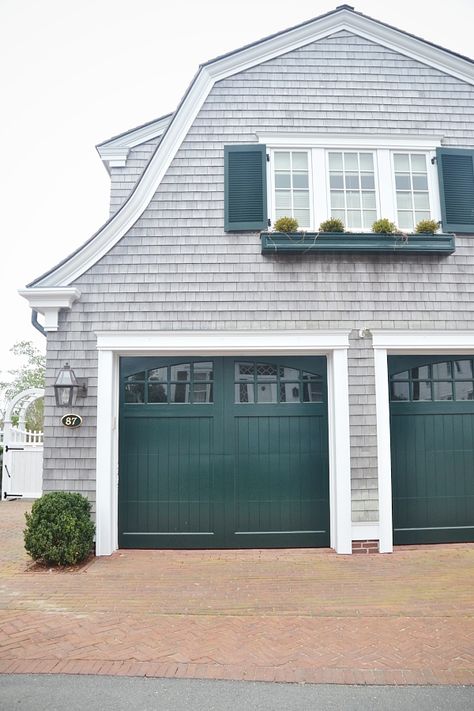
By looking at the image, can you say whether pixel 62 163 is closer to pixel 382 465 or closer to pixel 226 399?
pixel 226 399

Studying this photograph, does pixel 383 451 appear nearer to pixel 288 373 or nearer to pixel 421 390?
pixel 421 390

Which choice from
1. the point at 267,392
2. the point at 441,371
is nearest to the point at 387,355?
the point at 441,371

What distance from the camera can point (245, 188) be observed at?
7.81 meters

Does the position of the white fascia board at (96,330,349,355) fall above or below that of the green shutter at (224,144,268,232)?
below

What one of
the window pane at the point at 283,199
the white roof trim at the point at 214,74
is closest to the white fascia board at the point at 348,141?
the window pane at the point at 283,199

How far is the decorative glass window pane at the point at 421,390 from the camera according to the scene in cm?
789

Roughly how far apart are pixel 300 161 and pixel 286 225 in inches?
45.5

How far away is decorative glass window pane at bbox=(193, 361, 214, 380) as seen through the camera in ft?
25.5

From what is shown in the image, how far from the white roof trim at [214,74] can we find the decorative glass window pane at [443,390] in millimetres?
4576

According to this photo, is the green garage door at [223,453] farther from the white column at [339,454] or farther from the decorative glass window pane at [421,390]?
the decorative glass window pane at [421,390]

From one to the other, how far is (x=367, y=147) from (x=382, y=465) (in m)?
4.55

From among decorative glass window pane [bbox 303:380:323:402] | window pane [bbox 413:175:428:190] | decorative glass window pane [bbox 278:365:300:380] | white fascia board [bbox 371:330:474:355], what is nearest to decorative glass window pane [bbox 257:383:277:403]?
decorative glass window pane [bbox 278:365:300:380]

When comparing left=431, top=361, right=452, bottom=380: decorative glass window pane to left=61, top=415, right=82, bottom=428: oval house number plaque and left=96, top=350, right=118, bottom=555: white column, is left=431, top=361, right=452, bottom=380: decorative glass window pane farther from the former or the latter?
left=61, top=415, right=82, bottom=428: oval house number plaque

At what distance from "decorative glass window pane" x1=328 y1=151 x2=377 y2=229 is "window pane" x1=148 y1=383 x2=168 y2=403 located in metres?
3.47
